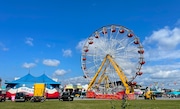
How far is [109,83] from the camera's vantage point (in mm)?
67812

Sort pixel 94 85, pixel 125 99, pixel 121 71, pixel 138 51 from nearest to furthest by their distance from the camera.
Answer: pixel 125 99 < pixel 138 51 < pixel 121 71 < pixel 94 85

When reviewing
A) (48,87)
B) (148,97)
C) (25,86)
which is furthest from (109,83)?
(25,86)

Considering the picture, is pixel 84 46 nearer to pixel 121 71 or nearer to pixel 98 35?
pixel 98 35

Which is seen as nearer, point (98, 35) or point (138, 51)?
point (138, 51)

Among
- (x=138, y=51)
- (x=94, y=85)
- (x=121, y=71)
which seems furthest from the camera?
(x=94, y=85)

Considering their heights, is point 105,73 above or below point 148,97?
above

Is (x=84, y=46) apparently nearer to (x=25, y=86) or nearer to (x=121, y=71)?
(x=121, y=71)

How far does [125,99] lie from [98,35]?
193ft

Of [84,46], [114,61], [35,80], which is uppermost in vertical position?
[84,46]

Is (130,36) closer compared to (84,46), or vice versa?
(130,36)

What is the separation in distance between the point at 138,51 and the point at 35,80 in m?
26.6

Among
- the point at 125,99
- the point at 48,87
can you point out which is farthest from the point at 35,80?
the point at 125,99

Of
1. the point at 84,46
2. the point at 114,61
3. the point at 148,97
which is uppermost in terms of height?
the point at 84,46

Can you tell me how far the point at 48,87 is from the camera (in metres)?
63.7
